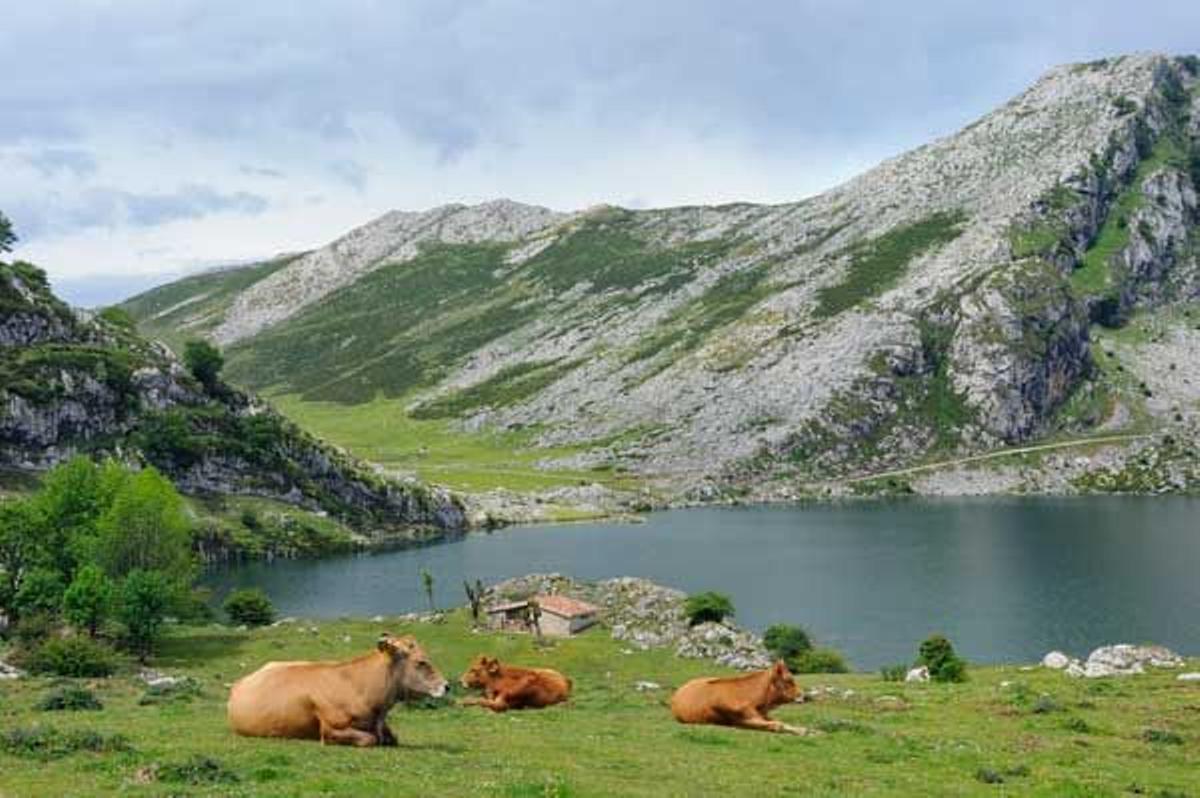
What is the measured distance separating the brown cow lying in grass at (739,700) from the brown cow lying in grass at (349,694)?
10425 millimetres

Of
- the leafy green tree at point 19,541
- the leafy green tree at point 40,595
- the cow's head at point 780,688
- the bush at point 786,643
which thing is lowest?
the bush at point 786,643

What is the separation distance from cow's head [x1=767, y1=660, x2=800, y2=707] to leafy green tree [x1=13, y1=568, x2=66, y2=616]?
186ft

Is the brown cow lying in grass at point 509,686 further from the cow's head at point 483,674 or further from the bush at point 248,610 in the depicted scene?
the bush at point 248,610

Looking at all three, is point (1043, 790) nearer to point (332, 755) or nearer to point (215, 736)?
point (332, 755)

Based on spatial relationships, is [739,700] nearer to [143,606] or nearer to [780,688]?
[780,688]

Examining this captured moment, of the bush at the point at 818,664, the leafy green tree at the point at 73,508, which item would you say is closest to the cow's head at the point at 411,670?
the bush at the point at 818,664

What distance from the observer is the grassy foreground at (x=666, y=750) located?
18.6 metres

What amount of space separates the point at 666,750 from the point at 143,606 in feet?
167

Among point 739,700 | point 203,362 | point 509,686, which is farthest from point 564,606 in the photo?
point 203,362

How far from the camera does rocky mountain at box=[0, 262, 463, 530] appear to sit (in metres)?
159

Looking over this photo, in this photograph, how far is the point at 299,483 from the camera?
18275 centimetres

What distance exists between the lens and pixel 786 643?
77.4m

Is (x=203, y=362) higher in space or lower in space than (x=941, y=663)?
higher

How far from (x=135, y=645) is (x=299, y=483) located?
385ft
